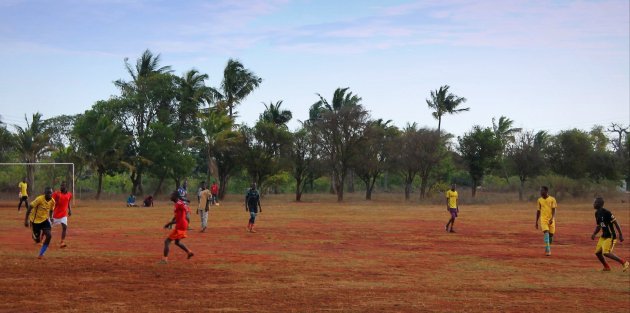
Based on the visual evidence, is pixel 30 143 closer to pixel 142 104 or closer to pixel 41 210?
pixel 142 104

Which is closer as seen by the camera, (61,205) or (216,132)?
(61,205)

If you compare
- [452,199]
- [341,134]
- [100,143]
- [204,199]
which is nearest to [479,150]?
[341,134]

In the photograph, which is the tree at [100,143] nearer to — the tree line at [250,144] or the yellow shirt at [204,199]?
the tree line at [250,144]

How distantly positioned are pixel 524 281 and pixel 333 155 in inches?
1930

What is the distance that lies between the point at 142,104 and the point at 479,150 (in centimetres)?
3384

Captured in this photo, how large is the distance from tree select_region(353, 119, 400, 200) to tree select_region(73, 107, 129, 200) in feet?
71.6

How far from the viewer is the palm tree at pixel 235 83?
65.2m

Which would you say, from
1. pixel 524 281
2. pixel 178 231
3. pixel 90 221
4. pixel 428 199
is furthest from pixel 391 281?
pixel 428 199

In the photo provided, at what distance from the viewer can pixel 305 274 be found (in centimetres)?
1470

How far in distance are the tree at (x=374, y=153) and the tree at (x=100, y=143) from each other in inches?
859

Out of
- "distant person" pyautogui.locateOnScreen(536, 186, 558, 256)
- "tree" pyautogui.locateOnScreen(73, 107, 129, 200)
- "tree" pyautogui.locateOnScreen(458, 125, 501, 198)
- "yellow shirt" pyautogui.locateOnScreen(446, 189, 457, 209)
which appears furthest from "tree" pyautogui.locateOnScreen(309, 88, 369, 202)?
"distant person" pyautogui.locateOnScreen(536, 186, 558, 256)

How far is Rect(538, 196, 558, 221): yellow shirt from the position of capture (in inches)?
747

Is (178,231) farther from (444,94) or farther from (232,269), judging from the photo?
(444,94)

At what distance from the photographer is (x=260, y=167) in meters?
63.0
